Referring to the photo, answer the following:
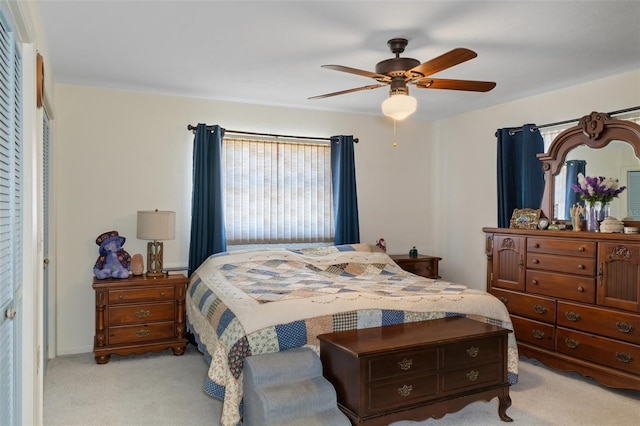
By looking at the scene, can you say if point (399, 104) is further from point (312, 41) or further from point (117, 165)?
point (117, 165)

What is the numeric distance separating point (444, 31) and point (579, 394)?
2.64 meters

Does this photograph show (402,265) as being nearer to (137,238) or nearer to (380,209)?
(380,209)

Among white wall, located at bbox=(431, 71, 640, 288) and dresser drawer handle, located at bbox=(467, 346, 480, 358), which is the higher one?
white wall, located at bbox=(431, 71, 640, 288)

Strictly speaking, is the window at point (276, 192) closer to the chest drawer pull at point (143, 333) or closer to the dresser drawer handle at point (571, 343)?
the chest drawer pull at point (143, 333)

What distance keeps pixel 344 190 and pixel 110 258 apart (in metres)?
2.41

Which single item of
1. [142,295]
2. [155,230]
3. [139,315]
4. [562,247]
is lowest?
[139,315]

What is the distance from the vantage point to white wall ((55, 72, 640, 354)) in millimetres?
4180

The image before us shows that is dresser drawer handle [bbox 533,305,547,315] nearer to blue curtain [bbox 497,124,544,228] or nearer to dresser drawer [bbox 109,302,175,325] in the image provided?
blue curtain [bbox 497,124,544,228]

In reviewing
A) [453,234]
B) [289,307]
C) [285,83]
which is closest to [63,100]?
[285,83]

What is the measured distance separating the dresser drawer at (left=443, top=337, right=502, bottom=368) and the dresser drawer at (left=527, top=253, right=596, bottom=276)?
1.21 meters

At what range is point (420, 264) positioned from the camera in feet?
16.9

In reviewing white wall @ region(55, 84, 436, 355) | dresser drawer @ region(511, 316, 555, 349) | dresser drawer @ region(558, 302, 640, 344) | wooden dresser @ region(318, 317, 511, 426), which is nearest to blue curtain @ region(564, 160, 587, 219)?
dresser drawer @ region(558, 302, 640, 344)

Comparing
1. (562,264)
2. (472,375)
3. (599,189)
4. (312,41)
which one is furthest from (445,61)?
(562,264)

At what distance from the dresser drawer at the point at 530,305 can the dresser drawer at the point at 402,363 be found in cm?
167
